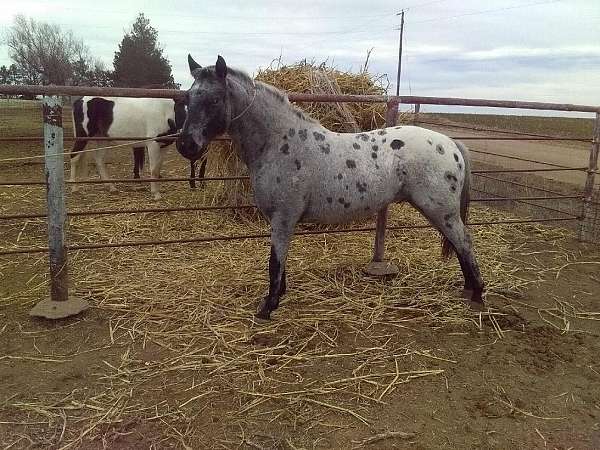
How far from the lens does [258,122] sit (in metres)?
3.34

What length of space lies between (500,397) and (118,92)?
10.5 feet

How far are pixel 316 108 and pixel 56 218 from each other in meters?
3.53

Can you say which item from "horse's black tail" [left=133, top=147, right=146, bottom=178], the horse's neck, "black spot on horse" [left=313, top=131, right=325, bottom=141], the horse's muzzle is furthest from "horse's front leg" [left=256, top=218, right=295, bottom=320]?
"horse's black tail" [left=133, top=147, right=146, bottom=178]

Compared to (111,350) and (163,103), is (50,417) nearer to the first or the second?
(111,350)

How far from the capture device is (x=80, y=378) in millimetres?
2793

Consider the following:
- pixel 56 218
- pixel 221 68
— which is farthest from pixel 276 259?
pixel 56 218

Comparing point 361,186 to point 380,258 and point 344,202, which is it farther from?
point 380,258

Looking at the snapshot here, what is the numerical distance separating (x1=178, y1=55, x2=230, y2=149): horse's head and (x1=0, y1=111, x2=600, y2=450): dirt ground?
1.36 meters

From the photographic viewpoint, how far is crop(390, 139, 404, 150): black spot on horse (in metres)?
3.66

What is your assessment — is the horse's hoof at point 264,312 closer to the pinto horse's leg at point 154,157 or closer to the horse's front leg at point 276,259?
the horse's front leg at point 276,259

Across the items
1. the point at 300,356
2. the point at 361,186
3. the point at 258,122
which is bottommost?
the point at 300,356

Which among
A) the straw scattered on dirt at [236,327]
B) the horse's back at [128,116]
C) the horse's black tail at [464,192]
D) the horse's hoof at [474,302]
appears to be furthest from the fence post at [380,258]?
the horse's back at [128,116]

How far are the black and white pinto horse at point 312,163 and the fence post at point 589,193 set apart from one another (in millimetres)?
2818

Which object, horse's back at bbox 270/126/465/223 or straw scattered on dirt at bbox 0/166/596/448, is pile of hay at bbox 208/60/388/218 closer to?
straw scattered on dirt at bbox 0/166/596/448
